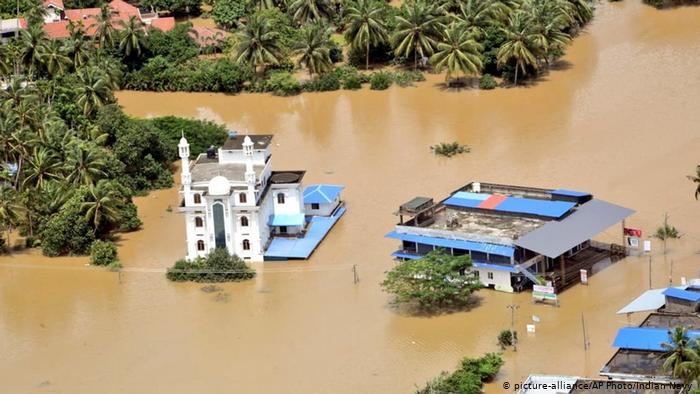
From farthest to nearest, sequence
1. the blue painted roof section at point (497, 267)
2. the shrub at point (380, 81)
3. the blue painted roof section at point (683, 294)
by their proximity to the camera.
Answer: the shrub at point (380, 81)
the blue painted roof section at point (497, 267)
the blue painted roof section at point (683, 294)

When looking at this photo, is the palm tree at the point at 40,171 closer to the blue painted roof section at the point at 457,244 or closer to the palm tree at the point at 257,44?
the blue painted roof section at the point at 457,244

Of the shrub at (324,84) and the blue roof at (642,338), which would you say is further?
the shrub at (324,84)

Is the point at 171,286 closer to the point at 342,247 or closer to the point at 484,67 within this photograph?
the point at 342,247

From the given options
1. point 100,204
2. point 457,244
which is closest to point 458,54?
point 457,244

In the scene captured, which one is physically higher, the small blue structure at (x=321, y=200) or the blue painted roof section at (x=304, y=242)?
the small blue structure at (x=321, y=200)

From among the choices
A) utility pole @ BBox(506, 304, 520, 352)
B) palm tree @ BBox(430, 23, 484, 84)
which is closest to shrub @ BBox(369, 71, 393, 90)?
palm tree @ BBox(430, 23, 484, 84)

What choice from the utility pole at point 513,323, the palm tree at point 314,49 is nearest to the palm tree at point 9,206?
the utility pole at point 513,323

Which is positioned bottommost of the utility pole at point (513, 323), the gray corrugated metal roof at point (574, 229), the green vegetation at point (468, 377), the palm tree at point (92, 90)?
the green vegetation at point (468, 377)

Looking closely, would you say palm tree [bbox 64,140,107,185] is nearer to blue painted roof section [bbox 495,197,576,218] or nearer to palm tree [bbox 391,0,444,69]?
blue painted roof section [bbox 495,197,576,218]
